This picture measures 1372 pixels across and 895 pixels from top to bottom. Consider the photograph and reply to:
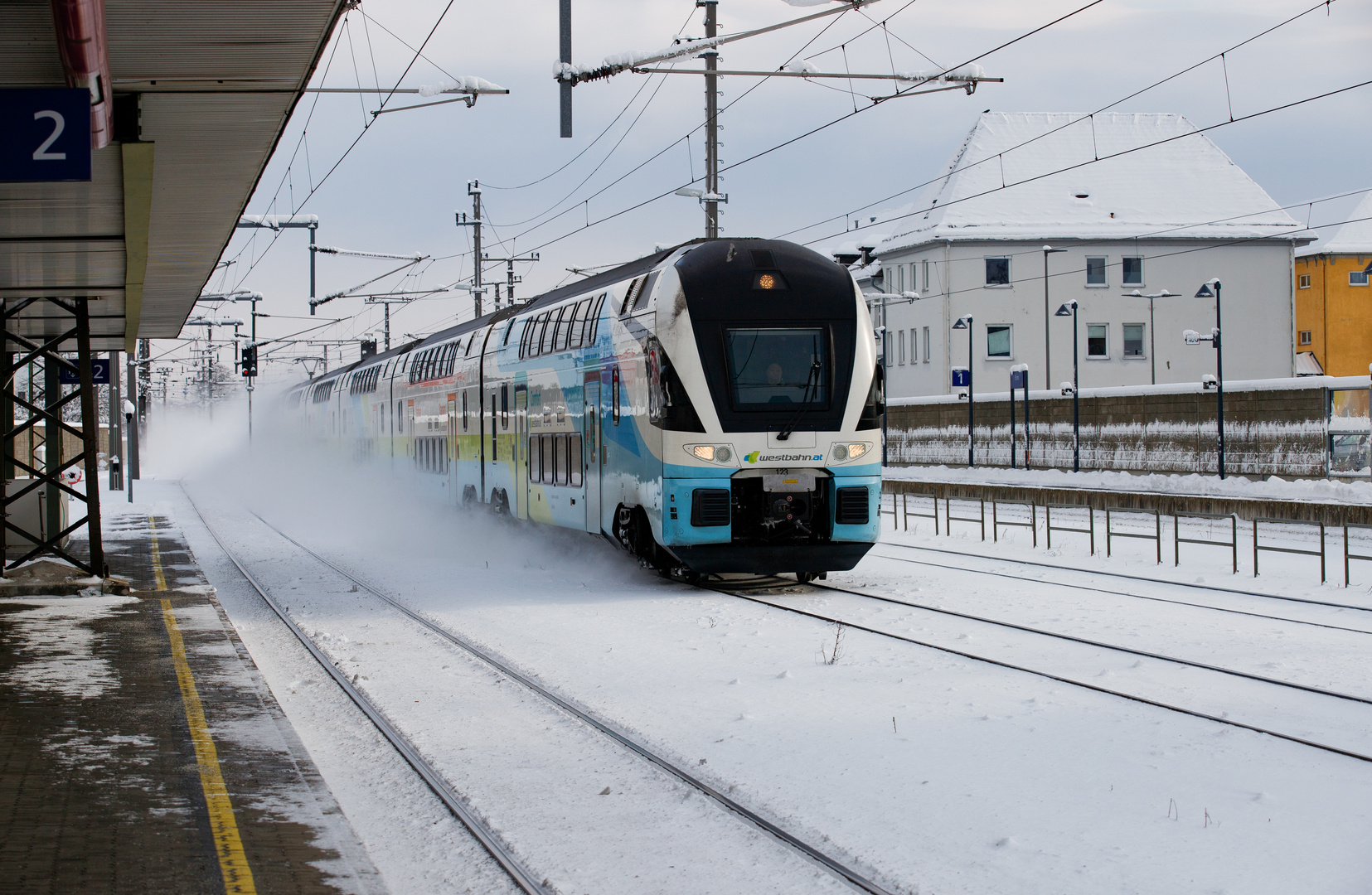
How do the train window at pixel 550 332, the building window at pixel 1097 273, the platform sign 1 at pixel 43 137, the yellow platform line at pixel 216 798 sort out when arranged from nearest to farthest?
the yellow platform line at pixel 216 798 < the platform sign 1 at pixel 43 137 < the train window at pixel 550 332 < the building window at pixel 1097 273

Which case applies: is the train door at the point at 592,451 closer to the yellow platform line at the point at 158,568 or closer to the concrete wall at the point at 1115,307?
the yellow platform line at the point at 158,568

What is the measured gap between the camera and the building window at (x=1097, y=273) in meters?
62.9

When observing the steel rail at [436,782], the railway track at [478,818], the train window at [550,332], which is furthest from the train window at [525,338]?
the steel rail at [436,782]

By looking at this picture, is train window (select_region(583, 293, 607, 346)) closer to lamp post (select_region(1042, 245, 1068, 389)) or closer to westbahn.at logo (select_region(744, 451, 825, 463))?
westbahn.at logo (select_region(744, 451, 825, 463))

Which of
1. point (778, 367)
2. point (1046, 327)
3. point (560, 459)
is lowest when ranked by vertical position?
point (560, 459)

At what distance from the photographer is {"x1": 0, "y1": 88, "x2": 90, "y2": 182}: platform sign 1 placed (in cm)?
705

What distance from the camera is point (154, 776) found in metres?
6.82

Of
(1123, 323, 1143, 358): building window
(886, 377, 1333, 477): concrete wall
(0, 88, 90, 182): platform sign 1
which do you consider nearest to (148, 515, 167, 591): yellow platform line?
(0, 88, 90, 182): platform sign 1

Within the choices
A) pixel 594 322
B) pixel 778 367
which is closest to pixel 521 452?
pixel 594 322

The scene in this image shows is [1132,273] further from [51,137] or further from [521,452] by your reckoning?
[51,137]

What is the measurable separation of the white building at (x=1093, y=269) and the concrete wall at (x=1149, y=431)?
19440 mm

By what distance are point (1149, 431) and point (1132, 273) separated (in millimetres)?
34291

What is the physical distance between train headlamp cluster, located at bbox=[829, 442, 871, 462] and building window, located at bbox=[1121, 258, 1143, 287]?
52.6m

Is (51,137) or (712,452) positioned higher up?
(51,137)
